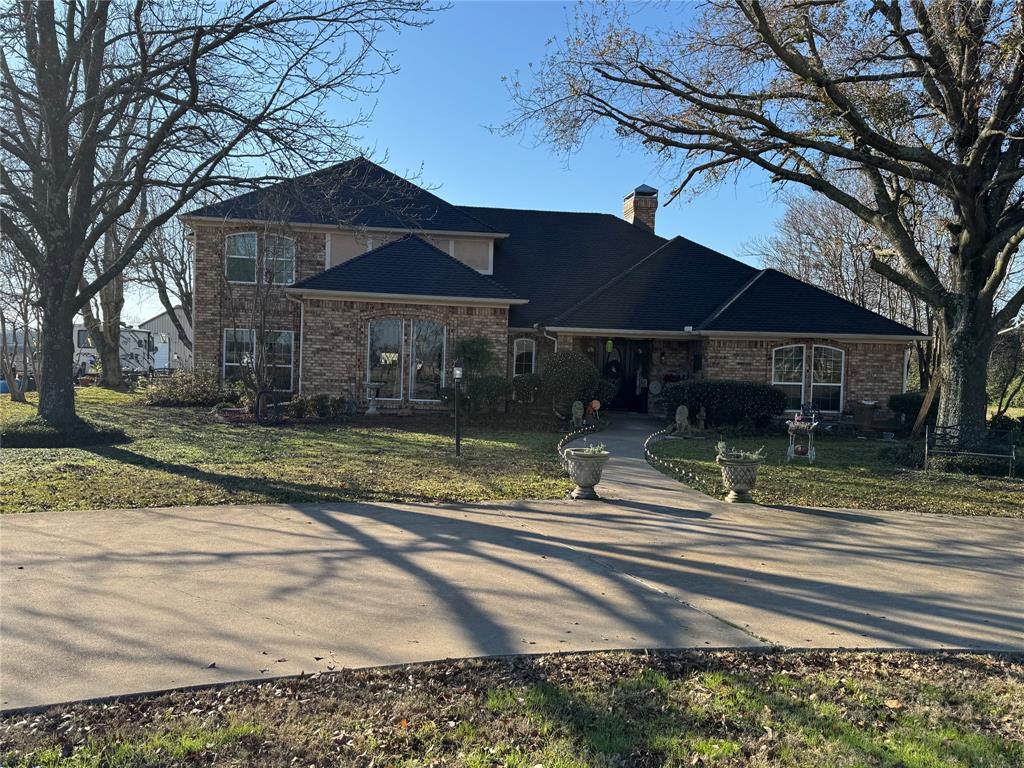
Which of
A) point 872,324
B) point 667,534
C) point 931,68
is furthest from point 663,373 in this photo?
point 667,534

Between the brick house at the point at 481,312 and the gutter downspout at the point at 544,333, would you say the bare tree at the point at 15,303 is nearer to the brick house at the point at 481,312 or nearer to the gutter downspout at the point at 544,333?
the brick house at the point at 481,312

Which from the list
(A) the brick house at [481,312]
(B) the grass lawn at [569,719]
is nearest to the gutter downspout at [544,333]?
(A) the brick house at [481,312]

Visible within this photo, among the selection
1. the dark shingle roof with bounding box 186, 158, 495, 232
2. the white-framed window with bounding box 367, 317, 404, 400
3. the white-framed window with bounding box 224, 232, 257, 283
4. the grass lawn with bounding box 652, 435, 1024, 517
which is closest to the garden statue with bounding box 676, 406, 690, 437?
the grass lawn with bounding box 652, 435, 1024, 517

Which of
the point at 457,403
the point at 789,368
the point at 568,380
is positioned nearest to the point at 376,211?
the point at 568,380

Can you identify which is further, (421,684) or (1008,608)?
(1008,608)

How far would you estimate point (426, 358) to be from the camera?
19.5 m

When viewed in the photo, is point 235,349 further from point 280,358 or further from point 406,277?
point 406,277

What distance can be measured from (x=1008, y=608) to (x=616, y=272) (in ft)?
62.9

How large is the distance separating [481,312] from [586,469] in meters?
10.4

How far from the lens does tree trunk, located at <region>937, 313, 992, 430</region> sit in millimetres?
13617

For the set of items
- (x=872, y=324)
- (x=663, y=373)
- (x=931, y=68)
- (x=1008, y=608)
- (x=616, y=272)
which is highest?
(x=931, y=68)

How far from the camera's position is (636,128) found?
45.9 feet

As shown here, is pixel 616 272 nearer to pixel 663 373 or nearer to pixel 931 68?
pixel 663 373

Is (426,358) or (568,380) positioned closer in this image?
(568,380)
